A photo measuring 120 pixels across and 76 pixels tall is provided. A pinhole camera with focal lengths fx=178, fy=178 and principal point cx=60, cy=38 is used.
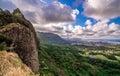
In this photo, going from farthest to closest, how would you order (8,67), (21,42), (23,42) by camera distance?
(23,42) → (21,42) → (8,67)

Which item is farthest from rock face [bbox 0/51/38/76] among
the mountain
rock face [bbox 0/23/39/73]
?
rock face [bbox 0/23/39/73]

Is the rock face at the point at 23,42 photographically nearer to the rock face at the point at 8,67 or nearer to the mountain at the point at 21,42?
the mountain at the point at 21,42

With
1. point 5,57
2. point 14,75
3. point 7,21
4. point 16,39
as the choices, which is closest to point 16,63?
point 5,57

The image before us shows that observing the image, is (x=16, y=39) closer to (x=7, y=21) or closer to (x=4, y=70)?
(x=4, y=70)

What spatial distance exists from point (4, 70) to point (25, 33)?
31.4 meters

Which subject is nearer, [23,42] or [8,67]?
[8,67]

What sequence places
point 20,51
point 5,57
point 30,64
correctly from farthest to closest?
point 30,64, point 20,51, point 5,57

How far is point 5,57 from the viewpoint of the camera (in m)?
44.7

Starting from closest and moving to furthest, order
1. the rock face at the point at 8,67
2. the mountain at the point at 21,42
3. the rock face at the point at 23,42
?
the rock face at the point at 8,67 < the mountain at the point at 21,42 < the rock face at the point at 23,42

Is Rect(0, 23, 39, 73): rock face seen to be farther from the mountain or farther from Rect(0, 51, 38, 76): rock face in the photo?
Rect(0, 51, 38, 76): rock face

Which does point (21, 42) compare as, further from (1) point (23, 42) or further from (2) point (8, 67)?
(2) point (8, 67)

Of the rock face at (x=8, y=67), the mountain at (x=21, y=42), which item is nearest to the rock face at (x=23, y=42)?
the mountain at (x=21, y=42)

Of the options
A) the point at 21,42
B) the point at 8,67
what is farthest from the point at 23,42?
the point at 8,67

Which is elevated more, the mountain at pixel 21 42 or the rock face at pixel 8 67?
the mountain at pixel 21 42
